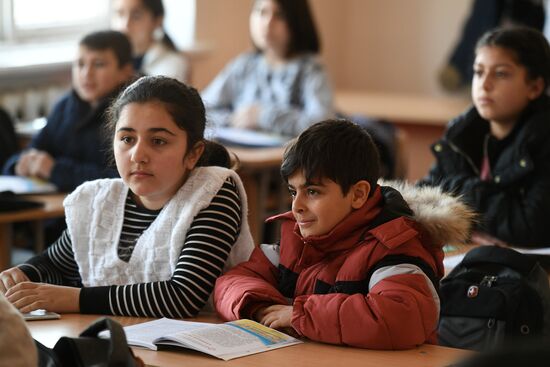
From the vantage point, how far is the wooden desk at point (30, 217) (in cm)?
327

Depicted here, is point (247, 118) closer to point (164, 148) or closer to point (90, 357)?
point (164, 148)

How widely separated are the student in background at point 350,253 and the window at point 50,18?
3497mm

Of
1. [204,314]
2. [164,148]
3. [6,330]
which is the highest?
[164,148]

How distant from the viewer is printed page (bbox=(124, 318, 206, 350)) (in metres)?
1.90

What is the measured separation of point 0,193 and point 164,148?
4.07 feet

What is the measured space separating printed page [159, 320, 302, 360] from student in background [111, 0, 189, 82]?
2944mm

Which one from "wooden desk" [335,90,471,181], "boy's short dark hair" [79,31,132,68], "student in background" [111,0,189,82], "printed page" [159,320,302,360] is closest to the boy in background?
"boy's short dark hair" [79,31,132,68]

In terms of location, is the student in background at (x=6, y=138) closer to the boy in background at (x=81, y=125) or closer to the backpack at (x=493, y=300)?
the boy in background at (x=81, y=125)

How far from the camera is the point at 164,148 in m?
2.26

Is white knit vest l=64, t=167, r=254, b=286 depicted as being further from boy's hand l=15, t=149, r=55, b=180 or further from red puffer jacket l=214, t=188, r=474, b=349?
boy's hand l=15, t=149, r=55, b=180

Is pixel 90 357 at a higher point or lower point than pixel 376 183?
lower

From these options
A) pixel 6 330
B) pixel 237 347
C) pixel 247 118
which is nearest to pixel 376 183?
pixel 237 347

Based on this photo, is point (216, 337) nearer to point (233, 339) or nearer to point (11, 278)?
point (233, 339)

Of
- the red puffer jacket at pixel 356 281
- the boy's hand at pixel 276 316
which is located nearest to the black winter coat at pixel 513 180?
the red puffer jacket at pixel 356 281
